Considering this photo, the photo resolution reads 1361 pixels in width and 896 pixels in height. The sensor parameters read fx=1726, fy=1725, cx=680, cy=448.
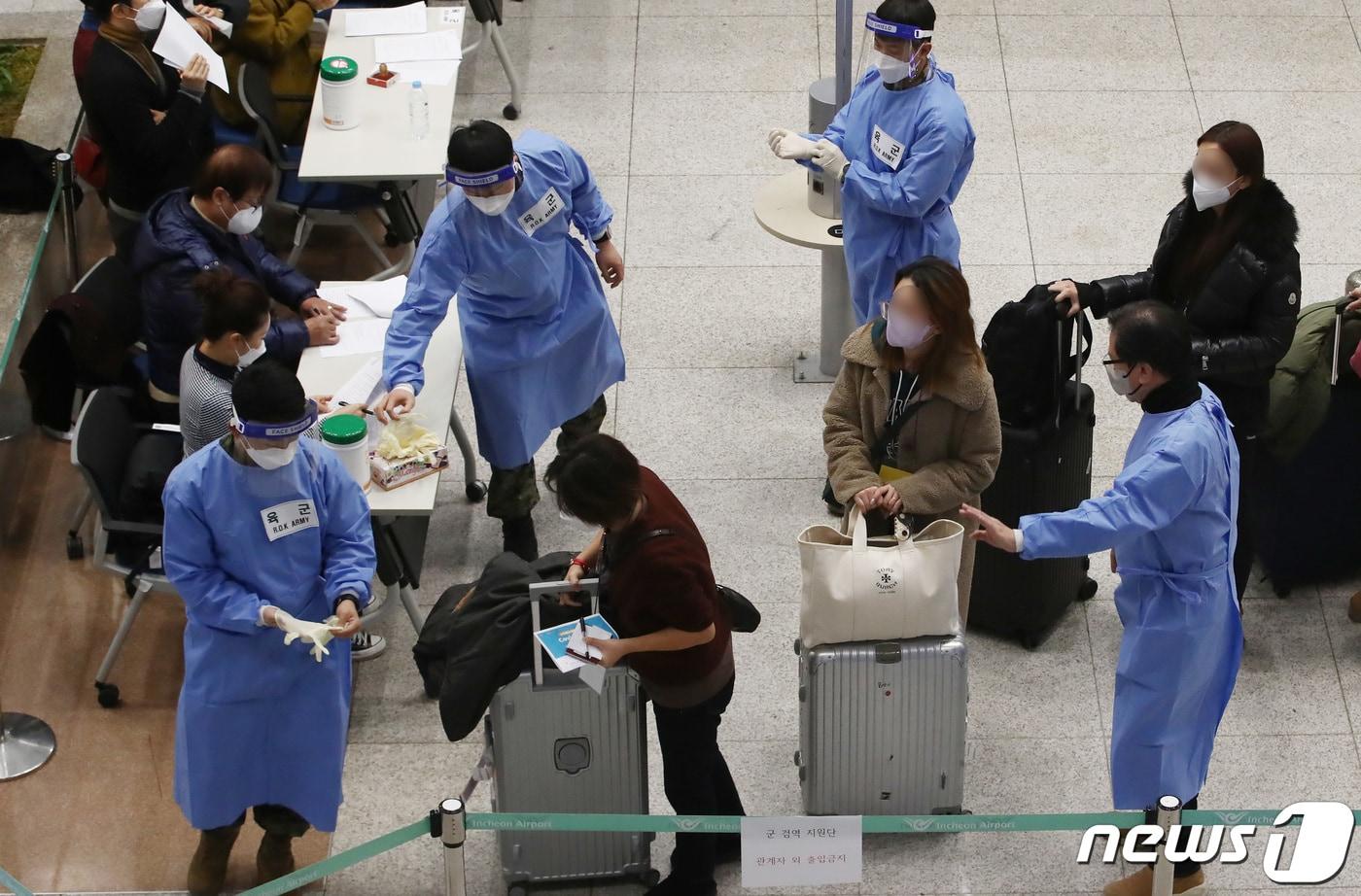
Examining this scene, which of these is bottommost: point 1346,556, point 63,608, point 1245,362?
point 63,608

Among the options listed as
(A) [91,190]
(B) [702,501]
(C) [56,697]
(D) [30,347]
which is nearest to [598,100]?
(A) [91,190]

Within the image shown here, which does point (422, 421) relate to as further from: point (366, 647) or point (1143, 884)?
point (1143, 884)

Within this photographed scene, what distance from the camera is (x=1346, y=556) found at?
5379 mm

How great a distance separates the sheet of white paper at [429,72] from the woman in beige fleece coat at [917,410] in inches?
108

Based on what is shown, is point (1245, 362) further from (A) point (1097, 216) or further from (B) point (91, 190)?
(B) point (91, 190)

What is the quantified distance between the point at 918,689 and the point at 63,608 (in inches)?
113

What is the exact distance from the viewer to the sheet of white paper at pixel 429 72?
664 centimetres

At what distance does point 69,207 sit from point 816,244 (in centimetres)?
277

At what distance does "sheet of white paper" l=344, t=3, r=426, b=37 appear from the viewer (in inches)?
273

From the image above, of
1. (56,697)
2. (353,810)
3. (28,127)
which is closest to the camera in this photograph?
(353,810)

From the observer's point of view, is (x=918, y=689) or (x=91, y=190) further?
(x=91, y=190)

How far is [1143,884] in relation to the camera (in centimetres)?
437

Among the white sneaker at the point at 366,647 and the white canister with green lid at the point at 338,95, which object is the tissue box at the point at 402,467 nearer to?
the white sneaker at the point at 366,647
